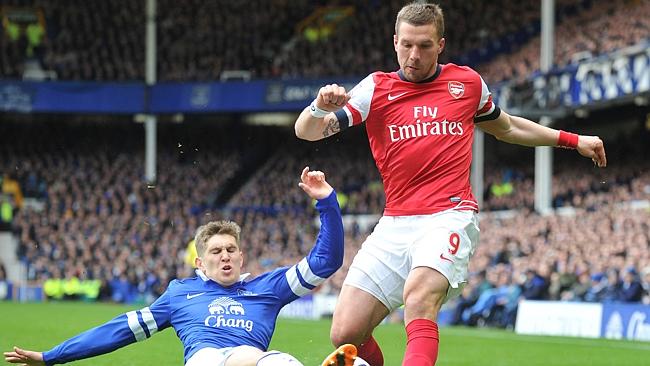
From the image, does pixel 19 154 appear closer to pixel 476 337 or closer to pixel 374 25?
pixel 374 25

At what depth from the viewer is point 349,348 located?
18.1 ft

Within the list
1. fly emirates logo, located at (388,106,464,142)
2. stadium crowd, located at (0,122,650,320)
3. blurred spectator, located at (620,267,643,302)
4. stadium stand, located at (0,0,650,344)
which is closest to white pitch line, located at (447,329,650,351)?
blurred spectator, located at (620,267,643,302)

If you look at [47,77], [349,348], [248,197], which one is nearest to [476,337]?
[349,348]

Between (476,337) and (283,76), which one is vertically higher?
(283,76)

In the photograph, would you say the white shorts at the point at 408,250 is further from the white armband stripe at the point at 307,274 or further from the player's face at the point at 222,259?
the player's face at the point at 222,259

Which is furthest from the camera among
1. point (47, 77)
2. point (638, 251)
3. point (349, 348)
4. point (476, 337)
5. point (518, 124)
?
point (47, 77)

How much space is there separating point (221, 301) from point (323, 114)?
1.18 meters

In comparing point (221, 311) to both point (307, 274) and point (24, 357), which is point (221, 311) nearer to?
point (307, 274)

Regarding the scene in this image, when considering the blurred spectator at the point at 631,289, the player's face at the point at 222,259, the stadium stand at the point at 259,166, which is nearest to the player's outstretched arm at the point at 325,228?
the player's face at the point at 222,259

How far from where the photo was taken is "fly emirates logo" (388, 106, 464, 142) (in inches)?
254

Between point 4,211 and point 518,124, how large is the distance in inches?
1247

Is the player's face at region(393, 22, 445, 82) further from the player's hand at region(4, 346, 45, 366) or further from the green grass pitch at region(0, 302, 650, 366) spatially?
the green grass pitch at region(0, 302, 650, 366)

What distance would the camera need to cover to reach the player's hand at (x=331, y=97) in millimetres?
5984

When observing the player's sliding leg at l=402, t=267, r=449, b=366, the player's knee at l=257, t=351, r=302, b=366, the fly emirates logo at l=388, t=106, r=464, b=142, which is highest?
the fly emirates logo at l=388, t=106, r=464, b=142
